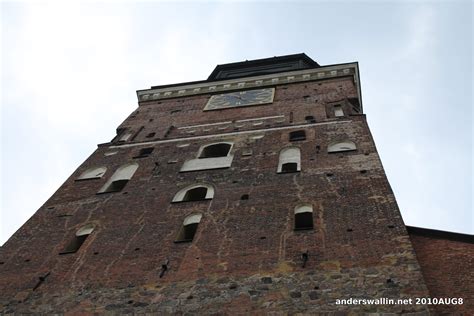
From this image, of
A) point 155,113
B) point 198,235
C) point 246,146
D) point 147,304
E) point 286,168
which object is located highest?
point 155,113

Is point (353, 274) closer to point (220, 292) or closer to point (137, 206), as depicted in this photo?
point (220, 292)

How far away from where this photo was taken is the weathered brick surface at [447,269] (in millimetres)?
7332

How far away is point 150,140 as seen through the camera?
15812mm

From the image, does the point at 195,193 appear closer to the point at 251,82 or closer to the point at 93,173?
the point at 93,173

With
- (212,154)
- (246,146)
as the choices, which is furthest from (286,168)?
(212,154)

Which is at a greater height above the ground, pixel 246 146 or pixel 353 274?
pixel 246 146

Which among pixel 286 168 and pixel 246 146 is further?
pixel 246 146

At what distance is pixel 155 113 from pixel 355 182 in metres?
10.2

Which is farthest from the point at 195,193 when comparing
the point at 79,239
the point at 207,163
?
the point at 79,239

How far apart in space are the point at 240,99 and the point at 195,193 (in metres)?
7.71

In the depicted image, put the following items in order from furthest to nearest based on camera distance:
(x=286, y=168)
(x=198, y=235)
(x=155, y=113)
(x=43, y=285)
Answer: (x=155, y=113) → (x=286, y=168) → (x=198, y=235) → (x=43, y=285)

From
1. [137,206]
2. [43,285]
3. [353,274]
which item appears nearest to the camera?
[353,274]

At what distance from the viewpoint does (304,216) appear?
998cm

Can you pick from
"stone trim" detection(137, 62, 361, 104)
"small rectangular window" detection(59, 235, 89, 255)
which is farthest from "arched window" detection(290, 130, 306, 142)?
"small rectangular window" detection(59, 235, 89, 255)
